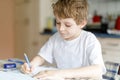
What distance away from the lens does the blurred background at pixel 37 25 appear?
301 centimetres

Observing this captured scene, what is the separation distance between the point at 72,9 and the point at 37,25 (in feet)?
8.24

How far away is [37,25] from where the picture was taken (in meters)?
3.69

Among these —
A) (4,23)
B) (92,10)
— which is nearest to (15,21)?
(4,23)

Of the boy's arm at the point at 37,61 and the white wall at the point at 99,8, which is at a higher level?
the white wall at the point at 99,8

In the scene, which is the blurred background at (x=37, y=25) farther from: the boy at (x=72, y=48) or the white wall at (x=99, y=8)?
the boy at (x=72, y=48)

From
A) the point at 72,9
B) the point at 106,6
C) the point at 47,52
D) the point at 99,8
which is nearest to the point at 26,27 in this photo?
the point at 99,8

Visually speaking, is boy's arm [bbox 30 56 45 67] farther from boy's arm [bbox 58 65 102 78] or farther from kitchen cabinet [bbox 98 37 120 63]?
kitchen cabinet [bbox 98 37 120 63]

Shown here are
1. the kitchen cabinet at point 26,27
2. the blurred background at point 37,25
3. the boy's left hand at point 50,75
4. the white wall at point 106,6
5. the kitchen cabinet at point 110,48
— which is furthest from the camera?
the kitchen cabinet at point 26,27

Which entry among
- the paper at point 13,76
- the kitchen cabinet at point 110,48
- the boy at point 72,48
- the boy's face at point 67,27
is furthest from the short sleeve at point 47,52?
the kitchen cabinet at point 110,48

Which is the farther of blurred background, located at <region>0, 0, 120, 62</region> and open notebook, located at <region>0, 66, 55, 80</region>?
blurred background, located at <region>0, 0, 120, 62</region>

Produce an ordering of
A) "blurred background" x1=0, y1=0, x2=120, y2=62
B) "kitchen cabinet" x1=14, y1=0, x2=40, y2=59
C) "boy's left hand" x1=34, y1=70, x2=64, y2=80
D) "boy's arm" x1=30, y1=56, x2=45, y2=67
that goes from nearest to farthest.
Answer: "boy's left hand" x1=34, y1=70, x2=64, y2=80 → "boy's arm" x1=30, y1=56, x2=45, y2=67 → "blurred background" x1=0, y1=0, x2=120, y2=62 → "kitchen cabinet" x1=14, y1=0, x2=40, y2=59

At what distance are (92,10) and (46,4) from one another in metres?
0.70

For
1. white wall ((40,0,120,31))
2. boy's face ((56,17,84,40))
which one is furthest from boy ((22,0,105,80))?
white wall ((40,0,120,31))

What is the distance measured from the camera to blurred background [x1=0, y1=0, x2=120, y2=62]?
3.01 metres
